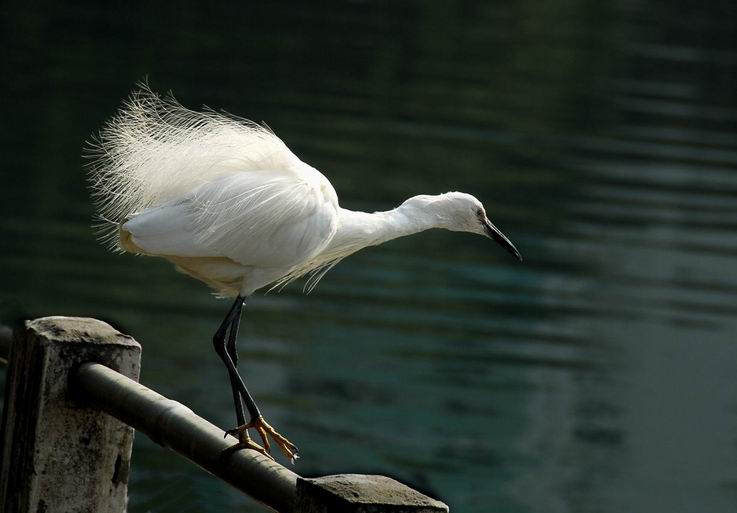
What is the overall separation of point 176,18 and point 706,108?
8028 millimetres

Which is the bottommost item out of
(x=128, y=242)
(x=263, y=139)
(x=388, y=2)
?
(x=128, y=242)

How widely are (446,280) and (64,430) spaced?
795 centimetres

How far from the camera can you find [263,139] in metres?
2.64

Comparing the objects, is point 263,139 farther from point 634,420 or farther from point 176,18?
point 176,18

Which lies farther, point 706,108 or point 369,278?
point 706,108

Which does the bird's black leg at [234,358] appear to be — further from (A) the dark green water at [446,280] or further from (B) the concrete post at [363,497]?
(B) the concrete post at [363,497]

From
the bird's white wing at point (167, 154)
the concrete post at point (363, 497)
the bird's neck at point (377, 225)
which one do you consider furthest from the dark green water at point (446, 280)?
the concrete post at point (363, 497)

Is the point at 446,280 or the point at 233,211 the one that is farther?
the point at 446,280

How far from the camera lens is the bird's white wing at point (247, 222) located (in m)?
2.54

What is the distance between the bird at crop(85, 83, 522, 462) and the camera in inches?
101

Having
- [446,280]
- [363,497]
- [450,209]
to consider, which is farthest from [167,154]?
[446,280]

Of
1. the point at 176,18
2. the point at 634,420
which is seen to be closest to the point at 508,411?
the point at 634,420

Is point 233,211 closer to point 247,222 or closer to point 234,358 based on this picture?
point 247,222

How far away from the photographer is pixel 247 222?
258 centimetres
